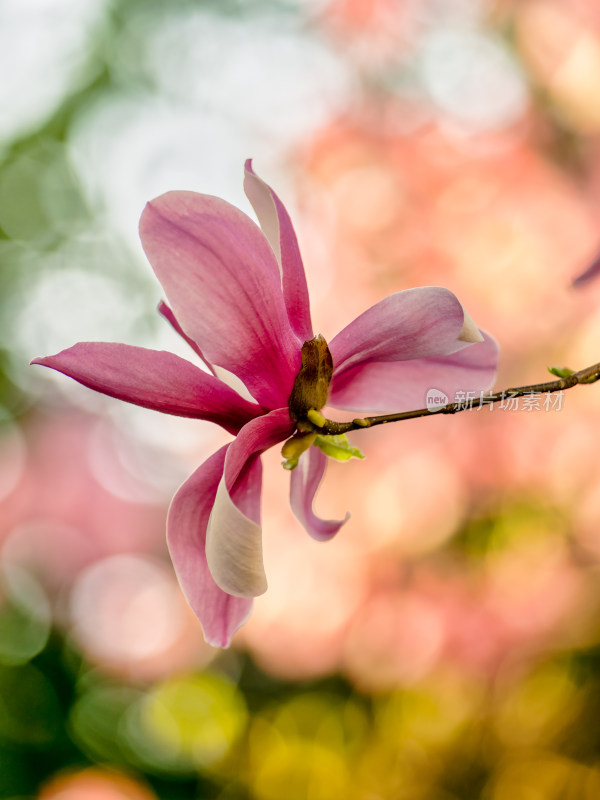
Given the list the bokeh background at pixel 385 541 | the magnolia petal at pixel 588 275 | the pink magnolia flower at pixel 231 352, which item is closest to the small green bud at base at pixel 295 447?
the pink magnolia flower at pixel 231 352

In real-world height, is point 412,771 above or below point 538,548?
below

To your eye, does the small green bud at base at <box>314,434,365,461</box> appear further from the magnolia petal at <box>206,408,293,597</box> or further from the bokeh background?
the bokeh background

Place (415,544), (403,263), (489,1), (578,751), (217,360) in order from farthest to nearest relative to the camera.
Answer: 1. (489,1)
2. (403,263)
3. (415,544)
4. (578,751)
5. (217,360)

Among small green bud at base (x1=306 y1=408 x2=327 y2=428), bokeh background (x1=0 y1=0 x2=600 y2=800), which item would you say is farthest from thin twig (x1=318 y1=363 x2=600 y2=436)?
bokeh background (x1=0 y1=0 x2=600 y2=800)

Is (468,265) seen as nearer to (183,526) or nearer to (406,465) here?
(406,465)

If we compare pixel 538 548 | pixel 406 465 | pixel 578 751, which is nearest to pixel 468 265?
pixel 406 465

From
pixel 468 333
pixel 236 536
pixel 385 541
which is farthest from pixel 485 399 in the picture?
pixel 385 541
